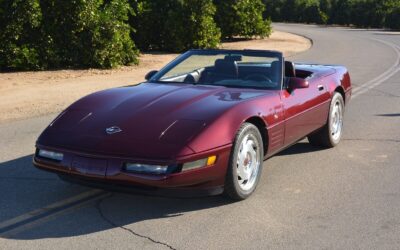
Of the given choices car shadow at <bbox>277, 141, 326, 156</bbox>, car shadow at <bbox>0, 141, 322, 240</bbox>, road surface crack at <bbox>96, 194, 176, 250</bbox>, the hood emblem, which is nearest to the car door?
car shadow at <bbox>277, 141, 326, 156</bbox>

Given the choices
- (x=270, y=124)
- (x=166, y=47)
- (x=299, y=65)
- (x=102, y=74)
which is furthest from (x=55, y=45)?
(x=270, y=124)

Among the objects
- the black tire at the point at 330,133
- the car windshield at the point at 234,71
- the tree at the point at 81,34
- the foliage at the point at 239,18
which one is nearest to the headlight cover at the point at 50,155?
the car windshield at the point at 234,71

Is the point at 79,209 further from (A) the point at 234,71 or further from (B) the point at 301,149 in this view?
(B) the point at 301,149

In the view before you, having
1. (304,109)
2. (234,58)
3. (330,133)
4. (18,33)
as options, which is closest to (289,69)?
(304,109)

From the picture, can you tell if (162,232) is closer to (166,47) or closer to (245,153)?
(245,153)

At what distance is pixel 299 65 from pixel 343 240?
3664 millimetres

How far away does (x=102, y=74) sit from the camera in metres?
16.5

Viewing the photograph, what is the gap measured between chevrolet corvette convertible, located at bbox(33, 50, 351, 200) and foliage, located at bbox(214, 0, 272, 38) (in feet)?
79.7

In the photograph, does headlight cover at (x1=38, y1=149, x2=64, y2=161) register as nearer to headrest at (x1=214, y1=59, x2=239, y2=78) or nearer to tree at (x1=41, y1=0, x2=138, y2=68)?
headrest at (x1=214, y1=59, x2=239, y2=78)

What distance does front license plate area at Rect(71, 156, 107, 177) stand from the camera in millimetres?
4363

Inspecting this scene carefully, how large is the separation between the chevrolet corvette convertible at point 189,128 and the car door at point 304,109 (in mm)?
12

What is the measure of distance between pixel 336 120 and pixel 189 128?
129 inches

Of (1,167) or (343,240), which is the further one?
(1,167)

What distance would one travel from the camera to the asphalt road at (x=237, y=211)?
13.6 feet
